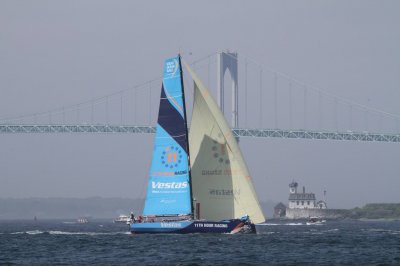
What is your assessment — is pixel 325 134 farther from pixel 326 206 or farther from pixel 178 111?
pixel 178 111

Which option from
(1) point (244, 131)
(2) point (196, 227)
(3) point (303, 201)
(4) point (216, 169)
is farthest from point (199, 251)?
(3) point (303, 201)

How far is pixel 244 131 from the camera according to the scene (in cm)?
8719

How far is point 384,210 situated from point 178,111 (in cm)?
7907

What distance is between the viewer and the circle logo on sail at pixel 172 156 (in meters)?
35.2

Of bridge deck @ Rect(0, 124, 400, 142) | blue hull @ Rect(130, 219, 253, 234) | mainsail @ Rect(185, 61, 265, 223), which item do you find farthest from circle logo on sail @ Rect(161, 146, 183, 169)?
bridge deck @ Rect(0, 124, 400, 142)

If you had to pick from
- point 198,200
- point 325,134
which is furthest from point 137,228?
point 325,134

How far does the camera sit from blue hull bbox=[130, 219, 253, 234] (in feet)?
113

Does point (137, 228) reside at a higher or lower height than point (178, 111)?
lower

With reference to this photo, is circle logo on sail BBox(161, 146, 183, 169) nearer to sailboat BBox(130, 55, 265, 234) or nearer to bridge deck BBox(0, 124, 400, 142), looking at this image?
sailboat BBox(130, 55, 265, 234)

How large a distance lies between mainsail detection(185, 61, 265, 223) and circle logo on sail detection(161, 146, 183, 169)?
667 mm

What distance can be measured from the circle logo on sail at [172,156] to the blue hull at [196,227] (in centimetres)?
199

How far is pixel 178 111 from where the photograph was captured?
35156 mm

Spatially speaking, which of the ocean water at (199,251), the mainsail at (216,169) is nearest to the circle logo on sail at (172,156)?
the mainsail at (216,169)

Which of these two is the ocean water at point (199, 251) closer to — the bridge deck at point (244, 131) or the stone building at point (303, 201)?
the bridge deck at point (244, 131)
